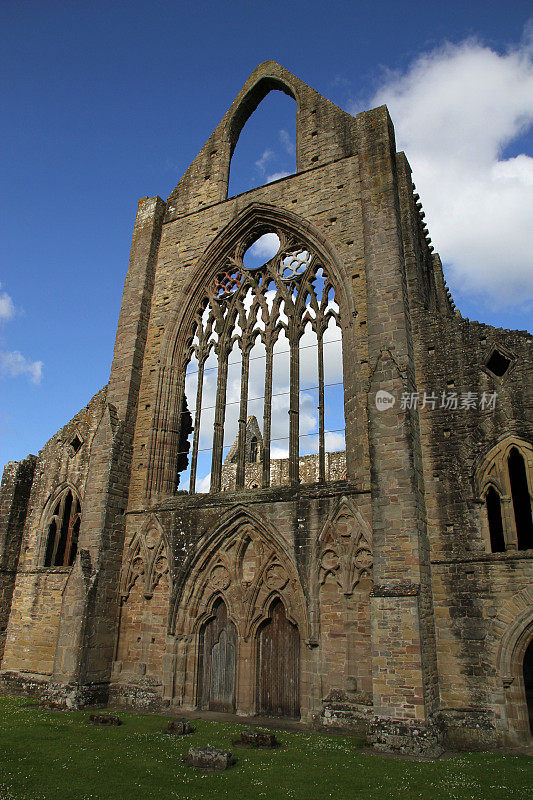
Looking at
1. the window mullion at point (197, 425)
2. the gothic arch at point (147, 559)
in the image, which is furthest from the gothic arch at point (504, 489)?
the gothic arch at point (147, 559)

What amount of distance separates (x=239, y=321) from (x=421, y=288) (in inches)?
166

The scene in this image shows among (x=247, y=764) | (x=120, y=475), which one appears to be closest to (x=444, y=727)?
(x=247, y=764)

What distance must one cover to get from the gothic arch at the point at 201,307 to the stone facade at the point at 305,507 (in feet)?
0.18

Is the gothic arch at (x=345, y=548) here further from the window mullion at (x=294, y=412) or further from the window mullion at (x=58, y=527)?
the window mullion at (x=58, y=527)

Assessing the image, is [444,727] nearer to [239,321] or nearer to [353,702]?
[353,702]

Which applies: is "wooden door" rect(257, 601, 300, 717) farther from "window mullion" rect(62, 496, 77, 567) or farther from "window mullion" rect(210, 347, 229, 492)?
"window mullion" rect(62, 496, 77, 567)

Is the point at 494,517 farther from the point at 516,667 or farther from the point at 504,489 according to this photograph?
the point at 516,667

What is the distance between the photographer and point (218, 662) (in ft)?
35.2

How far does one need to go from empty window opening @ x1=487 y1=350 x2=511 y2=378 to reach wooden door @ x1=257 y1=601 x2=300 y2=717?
5.81 m

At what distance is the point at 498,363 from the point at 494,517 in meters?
2.78

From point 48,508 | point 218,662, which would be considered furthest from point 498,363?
point 48,508

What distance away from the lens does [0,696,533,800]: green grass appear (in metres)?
5.84

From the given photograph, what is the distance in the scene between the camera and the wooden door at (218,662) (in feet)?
34.2

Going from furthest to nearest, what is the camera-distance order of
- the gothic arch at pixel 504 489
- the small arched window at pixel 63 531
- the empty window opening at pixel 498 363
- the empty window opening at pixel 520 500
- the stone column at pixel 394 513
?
the small arched window at pixel 63 531 < the empty window opening at pixel 498 363 < the empty window opening at pixel 520 500 < the gothic arch at pixel 504 489 < the stone column at pixel 394 513
